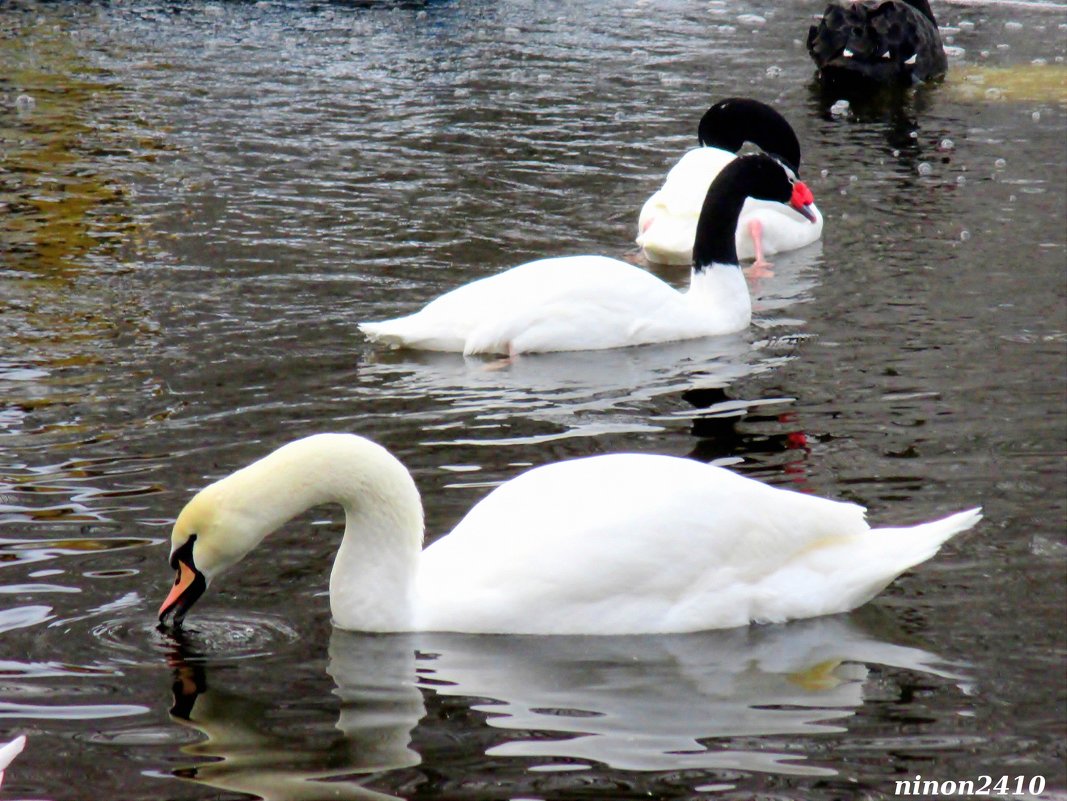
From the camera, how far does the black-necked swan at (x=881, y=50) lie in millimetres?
17375

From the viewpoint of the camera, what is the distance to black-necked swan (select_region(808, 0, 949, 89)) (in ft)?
57.0

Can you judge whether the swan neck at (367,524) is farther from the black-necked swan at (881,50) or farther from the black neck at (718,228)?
the black-necked swan at (881,50)

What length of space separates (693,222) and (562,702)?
6383 mm

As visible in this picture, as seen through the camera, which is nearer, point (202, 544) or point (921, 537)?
point (202, 544)

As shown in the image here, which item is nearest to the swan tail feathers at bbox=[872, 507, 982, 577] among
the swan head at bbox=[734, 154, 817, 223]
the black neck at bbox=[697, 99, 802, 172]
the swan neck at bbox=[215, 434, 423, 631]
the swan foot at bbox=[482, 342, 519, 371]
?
the swan neck at bbox=[215, 434, 423, 631]

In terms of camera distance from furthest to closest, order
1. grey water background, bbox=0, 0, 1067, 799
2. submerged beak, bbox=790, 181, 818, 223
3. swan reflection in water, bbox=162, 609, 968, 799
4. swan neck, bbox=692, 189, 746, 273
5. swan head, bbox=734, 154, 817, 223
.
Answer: submerged beak, bbox=790, 181, 818, 223 → swan head, bbox=734, 154, 817, 223 → swan neck, bbox=692, 189, 746, 273 → grey water background, bbox=0, 0, 1067, 799 → swan reflection in water, bbox=162, 609, 968, 799

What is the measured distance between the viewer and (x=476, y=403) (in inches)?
319

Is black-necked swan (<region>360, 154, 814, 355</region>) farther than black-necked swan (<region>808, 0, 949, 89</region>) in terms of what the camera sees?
No

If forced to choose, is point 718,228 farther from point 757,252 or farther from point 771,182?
point 757,252

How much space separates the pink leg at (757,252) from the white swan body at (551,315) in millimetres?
1799

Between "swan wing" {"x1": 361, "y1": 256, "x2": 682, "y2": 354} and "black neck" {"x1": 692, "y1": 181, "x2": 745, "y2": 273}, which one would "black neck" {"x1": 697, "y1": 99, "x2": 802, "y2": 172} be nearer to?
"black neck" {"x1": 692, "y1": 181, "x2": 745, "y2": 273}

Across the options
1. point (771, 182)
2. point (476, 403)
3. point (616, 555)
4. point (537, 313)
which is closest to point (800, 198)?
point (771, 182)

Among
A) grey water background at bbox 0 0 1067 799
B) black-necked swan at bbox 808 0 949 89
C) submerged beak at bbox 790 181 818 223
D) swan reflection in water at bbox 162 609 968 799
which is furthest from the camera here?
black-necked swan at bbox 808 0 949 89

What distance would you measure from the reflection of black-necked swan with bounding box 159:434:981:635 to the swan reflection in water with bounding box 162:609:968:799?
0.09 meters
